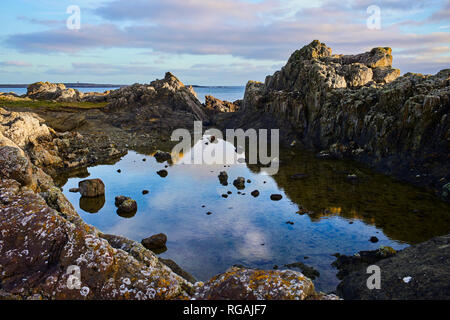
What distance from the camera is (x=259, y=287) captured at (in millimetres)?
9898

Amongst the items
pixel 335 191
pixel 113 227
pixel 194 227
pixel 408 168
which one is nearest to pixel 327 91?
pixel 408 168

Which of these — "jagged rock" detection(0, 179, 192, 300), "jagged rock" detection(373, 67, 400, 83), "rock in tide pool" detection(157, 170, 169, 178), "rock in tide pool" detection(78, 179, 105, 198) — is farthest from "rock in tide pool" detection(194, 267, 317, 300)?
"jagged rock" detection(373, 67, 400, 83)

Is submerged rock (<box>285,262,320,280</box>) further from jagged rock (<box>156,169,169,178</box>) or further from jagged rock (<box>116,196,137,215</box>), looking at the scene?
jagged rock (<box>156,169,169,178</box>)

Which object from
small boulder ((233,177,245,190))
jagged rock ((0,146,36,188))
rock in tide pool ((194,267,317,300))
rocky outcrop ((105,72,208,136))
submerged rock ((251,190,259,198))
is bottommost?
submerged rock ((251,190,259,198))

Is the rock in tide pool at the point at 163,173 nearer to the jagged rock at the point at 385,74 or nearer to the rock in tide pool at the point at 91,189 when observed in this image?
the rock in tide pool at the point at 91,189

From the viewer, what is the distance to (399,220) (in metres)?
35.3

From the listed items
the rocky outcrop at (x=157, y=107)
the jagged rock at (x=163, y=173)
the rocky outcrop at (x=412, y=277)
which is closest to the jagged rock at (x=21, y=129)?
the jagged rock at (x=163, y=173)

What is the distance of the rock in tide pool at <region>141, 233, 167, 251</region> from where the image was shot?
30.0 metres

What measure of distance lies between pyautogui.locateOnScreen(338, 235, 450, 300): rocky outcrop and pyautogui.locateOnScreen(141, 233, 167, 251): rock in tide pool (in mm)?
16403

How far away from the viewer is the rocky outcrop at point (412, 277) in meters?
17.4

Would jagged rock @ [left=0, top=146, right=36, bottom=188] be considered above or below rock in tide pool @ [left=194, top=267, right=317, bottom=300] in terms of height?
above

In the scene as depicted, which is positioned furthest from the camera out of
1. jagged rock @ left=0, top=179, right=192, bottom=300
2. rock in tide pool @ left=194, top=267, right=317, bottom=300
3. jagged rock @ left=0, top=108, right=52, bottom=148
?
jagged rock @ left=0, top=108, right=52, bottom=148

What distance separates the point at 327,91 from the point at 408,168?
35271 mm

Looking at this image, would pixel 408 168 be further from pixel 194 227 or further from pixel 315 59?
pixel 315 59
